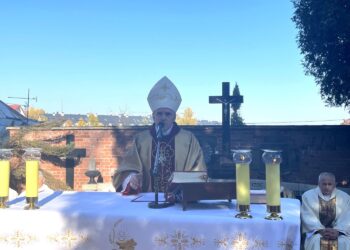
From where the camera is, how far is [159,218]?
104 inches

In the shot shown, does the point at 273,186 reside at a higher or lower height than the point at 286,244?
higher

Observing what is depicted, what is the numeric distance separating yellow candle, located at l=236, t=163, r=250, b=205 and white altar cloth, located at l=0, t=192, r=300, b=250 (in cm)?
12

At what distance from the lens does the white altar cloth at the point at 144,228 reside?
2.51m

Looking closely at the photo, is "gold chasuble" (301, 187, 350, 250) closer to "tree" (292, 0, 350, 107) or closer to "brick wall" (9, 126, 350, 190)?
"tree" (292, 0, 350, 107)

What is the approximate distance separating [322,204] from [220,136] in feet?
22.2

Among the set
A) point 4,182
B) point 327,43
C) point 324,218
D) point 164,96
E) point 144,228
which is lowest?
point 324,218

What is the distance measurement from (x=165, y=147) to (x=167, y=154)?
84 millimetres

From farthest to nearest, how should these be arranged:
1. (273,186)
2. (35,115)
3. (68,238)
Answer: (35,115) → (68,238) → (273,186)

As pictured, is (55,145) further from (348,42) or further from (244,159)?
(244,159)

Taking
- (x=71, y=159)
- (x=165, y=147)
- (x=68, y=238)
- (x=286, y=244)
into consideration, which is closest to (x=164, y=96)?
(x=165, y=147)

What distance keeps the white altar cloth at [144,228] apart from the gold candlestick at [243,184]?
70 mm

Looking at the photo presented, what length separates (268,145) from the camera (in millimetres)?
10500

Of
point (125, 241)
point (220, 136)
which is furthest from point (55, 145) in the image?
point (125, 241)

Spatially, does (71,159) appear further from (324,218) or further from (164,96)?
(324,218)
